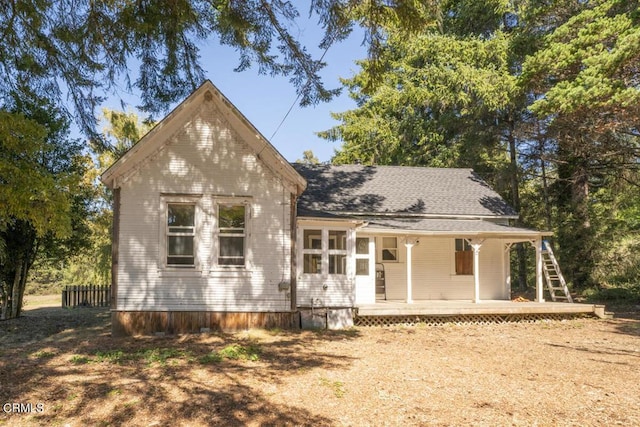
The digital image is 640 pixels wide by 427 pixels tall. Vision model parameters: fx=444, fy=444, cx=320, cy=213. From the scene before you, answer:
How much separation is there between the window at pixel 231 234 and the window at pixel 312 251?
6.36 feet

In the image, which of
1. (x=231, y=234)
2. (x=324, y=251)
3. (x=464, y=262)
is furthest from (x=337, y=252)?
(x=464, y=262)

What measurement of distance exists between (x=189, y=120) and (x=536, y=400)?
415 inches

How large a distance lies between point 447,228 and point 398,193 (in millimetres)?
3570

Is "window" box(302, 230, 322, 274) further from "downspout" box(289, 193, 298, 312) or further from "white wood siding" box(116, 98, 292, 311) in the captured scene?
"white wood siding" box(116, 98, 292, 311)

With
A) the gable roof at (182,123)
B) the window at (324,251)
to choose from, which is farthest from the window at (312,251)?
the gable roof at (182,123)

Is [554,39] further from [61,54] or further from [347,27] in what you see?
[61,54]

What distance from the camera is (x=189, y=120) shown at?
40.9ft

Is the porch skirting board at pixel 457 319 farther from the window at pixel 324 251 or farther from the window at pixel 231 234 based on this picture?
the window at pixel 231 234

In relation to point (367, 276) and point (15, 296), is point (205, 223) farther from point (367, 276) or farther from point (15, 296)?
point (15, 296)

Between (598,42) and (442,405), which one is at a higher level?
(598,42)

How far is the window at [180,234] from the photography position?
12219 mm

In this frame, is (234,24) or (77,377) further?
(234,24)

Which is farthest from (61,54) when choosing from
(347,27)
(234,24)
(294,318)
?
(294,318)

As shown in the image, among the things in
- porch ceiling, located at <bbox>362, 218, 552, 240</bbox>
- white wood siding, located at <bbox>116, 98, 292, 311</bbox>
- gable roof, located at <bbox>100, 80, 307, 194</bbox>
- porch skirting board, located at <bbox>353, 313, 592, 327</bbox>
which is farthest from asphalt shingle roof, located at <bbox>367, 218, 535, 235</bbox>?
gable roof, located at <bbox>100, 80, 307, 194</bbox>
